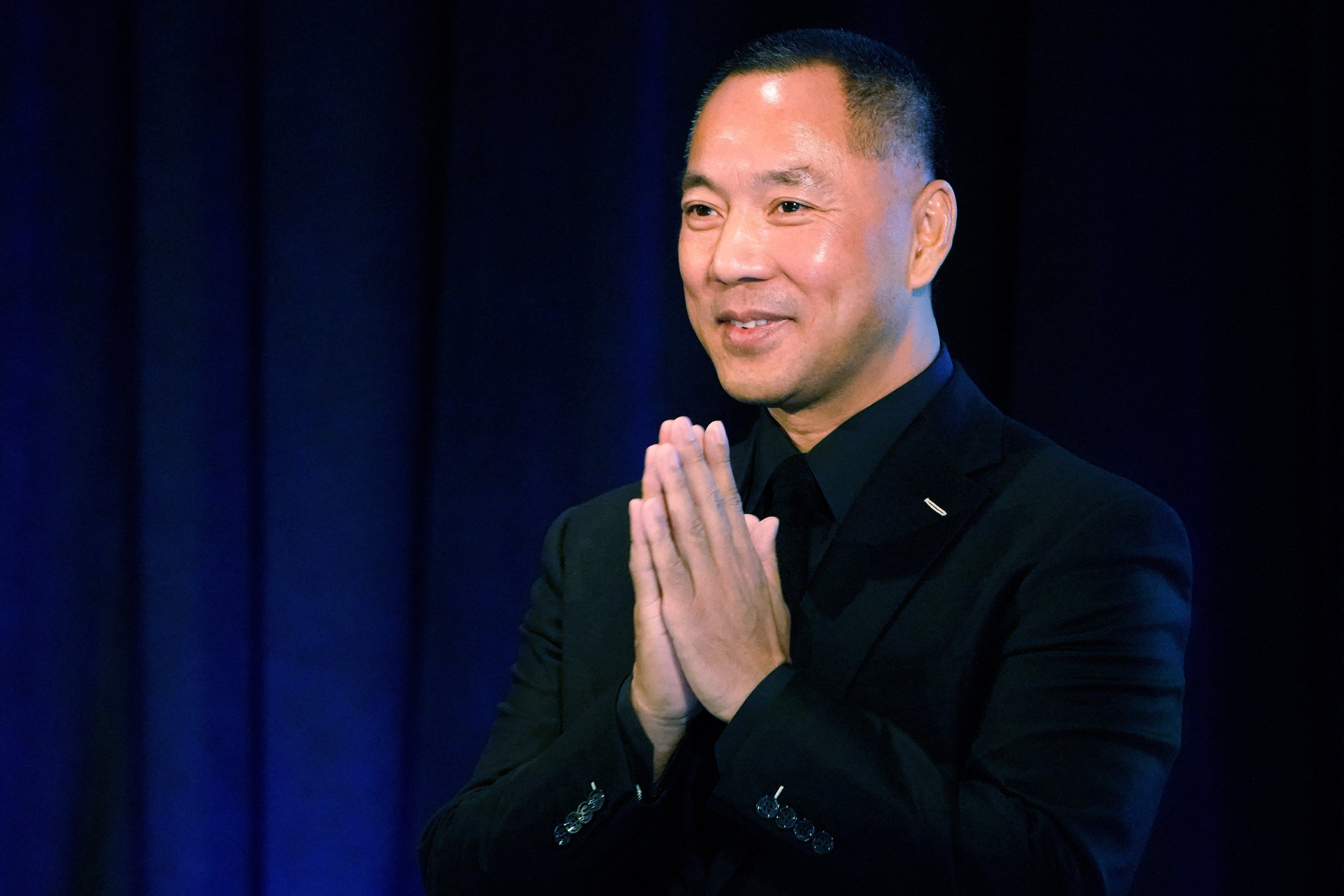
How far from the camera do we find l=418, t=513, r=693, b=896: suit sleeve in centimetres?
121

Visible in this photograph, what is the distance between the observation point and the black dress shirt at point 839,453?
1380mm

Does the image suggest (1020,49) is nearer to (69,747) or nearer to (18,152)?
(18,152)

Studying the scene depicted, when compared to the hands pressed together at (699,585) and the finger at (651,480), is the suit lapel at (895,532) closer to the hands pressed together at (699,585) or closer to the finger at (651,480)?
the hands pressed together at (699,585)

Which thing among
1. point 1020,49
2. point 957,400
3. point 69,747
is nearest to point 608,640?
point 957,400

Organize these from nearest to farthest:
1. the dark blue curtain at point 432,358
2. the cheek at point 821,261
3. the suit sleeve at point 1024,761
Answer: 1. the suit sleeve at point 1024,761
2. the cheek at point 821,261
3. the dark blue curtain at point 432,358

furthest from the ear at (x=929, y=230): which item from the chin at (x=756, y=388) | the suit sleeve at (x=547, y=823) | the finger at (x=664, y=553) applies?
the suit sleeve at (x=547, y=823)

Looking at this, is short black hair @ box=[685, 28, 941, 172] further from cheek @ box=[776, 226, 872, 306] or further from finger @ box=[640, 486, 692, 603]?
finger @ box=[640, 486, 692, 603]

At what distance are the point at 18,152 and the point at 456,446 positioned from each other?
102cm

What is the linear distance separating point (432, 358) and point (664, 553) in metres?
1.16

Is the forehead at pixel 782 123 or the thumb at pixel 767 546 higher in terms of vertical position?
the forehead at pixel 782 123

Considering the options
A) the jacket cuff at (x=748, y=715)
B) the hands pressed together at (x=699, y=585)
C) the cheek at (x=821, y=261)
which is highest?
the cheek at (x=821, y=261)

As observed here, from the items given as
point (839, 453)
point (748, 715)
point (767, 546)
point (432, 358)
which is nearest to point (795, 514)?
point (839, 453)

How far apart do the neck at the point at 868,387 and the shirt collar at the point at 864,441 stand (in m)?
0.01

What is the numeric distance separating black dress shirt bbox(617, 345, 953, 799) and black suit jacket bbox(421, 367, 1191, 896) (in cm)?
2
